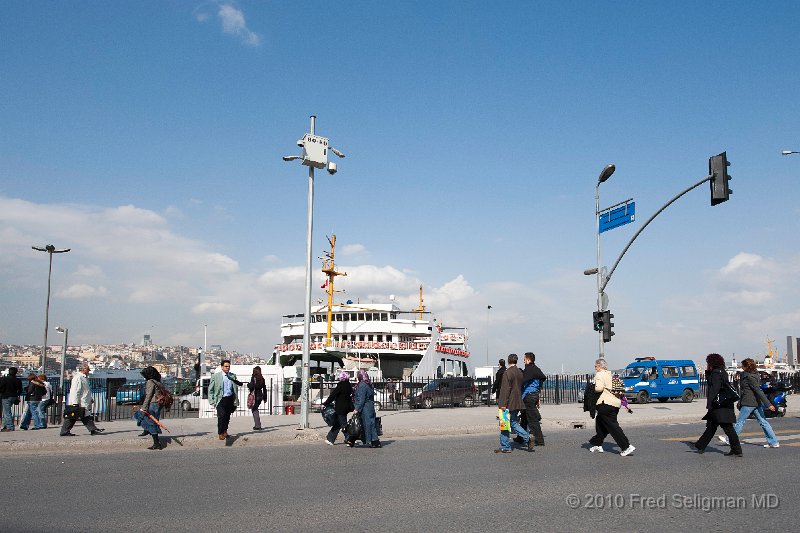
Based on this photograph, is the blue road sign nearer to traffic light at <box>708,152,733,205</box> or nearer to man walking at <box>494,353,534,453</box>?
traffic light at <box>708,152,733,205</box>

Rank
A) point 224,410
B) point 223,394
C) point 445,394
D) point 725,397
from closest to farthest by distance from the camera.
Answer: point 725,397, point 223,394, point 224,410, point 445,394

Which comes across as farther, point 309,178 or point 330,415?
point 309,178

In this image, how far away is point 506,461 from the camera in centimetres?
1067

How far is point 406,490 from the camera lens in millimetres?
8117

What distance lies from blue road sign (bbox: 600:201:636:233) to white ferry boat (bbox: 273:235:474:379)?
24666 millimetres

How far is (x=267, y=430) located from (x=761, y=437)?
11240mm

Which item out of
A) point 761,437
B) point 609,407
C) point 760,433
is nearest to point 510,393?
point 609,407

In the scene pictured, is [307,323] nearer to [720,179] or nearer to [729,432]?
[729,432]

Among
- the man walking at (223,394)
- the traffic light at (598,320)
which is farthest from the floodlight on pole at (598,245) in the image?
the man walking at (223,394)

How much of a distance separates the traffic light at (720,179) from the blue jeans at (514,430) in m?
8.89

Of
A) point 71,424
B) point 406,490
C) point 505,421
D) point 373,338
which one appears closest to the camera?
point 406,490

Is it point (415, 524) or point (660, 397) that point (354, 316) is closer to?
point (660, 397)

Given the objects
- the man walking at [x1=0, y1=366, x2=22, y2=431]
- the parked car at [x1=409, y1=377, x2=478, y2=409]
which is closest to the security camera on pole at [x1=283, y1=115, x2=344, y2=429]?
the man walking at [x1=0, y1=366, x2=22, y2=431]

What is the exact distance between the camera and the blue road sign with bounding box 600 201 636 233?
20.5 metres
